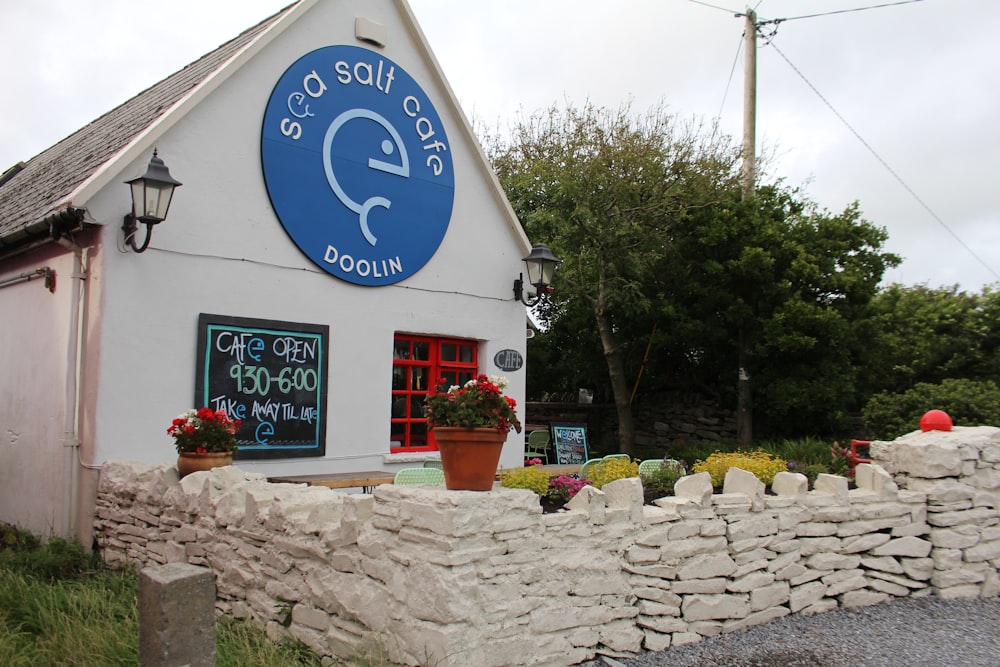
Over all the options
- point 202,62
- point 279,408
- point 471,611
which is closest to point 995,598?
point 471,611

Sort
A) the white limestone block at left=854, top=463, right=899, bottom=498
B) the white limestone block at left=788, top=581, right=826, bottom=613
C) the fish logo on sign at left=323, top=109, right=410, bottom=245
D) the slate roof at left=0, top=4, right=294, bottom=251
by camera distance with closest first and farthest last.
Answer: the white limestone block at left=788, top=581, right=826, bottom=613 → the white limestone block at left=854, top=463, right=899, bottom=498 → the slate roof at left=0, top=4, right=294, bottom=251 → the fish logo on sign at left=323, top=109, right=410, bottom=245

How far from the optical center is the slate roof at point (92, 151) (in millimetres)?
7355

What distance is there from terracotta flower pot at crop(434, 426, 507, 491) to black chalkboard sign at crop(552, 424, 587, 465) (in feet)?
35.4

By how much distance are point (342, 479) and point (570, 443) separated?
833cm

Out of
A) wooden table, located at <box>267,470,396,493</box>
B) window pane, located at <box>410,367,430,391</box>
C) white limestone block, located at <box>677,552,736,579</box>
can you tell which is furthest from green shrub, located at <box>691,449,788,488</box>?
window pane, located at <box>410,367,430,391</box>

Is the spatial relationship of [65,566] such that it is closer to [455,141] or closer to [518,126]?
[455,141]

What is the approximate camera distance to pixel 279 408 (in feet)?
25.8

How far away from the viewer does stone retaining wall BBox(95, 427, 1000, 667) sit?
13.9 ft

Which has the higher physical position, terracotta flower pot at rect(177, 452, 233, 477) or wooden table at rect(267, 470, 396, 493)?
terracotta flower pot at rect(177, 452, 233, 477)

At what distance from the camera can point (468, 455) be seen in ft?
14.5

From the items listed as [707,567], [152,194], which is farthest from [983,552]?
[152,194]

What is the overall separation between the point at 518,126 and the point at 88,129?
7491mm

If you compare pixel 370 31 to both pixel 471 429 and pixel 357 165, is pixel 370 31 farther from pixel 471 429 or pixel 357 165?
pixel 471 429

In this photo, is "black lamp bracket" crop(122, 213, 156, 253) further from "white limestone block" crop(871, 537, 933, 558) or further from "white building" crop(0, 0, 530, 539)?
"white limestone block" crop(871, 537, 933, 558)
